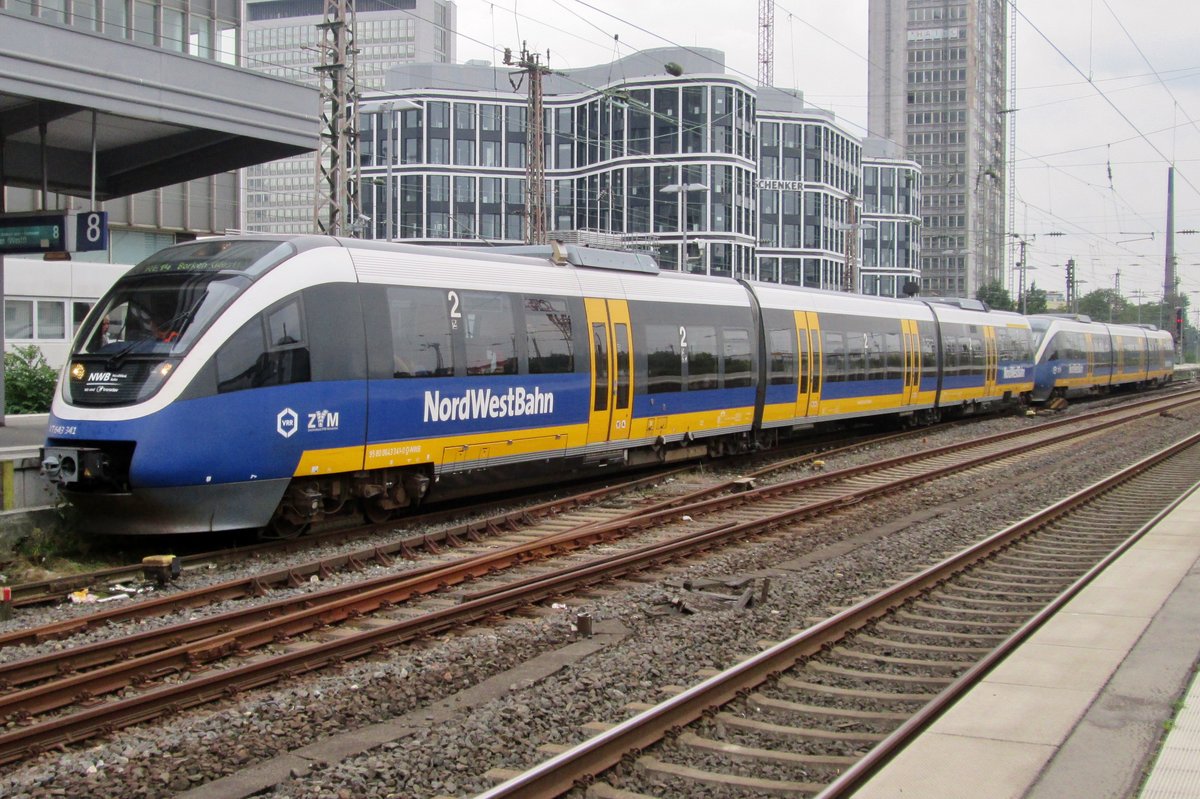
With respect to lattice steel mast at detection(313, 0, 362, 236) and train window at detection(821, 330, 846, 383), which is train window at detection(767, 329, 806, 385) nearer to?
train window at detection(821, 330, 846, 383)

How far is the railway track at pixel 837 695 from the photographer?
580 cm

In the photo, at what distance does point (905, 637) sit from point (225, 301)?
269 inches

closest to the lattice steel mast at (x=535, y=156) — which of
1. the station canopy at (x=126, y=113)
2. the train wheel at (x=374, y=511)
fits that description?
the station canopy at (x=126, y=113)

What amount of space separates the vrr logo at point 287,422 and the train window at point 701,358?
7.77 m

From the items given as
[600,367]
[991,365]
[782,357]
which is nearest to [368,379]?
[600,367]

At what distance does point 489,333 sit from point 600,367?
7.73ft

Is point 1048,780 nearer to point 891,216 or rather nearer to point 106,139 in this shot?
point 106,139

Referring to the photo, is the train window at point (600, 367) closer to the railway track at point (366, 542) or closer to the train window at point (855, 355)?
the railway track at point (366, 542)

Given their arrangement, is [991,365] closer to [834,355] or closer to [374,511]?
[834,355]

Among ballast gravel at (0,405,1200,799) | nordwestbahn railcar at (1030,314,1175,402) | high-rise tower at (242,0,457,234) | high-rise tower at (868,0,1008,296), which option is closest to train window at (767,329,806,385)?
ballast gravel at (0,405,1200,799)

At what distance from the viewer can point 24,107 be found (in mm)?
16531

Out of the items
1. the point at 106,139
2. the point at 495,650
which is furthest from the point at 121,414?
the point at 106,139

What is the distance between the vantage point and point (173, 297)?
36.9 feet

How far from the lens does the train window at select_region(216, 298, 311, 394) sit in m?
10.9
